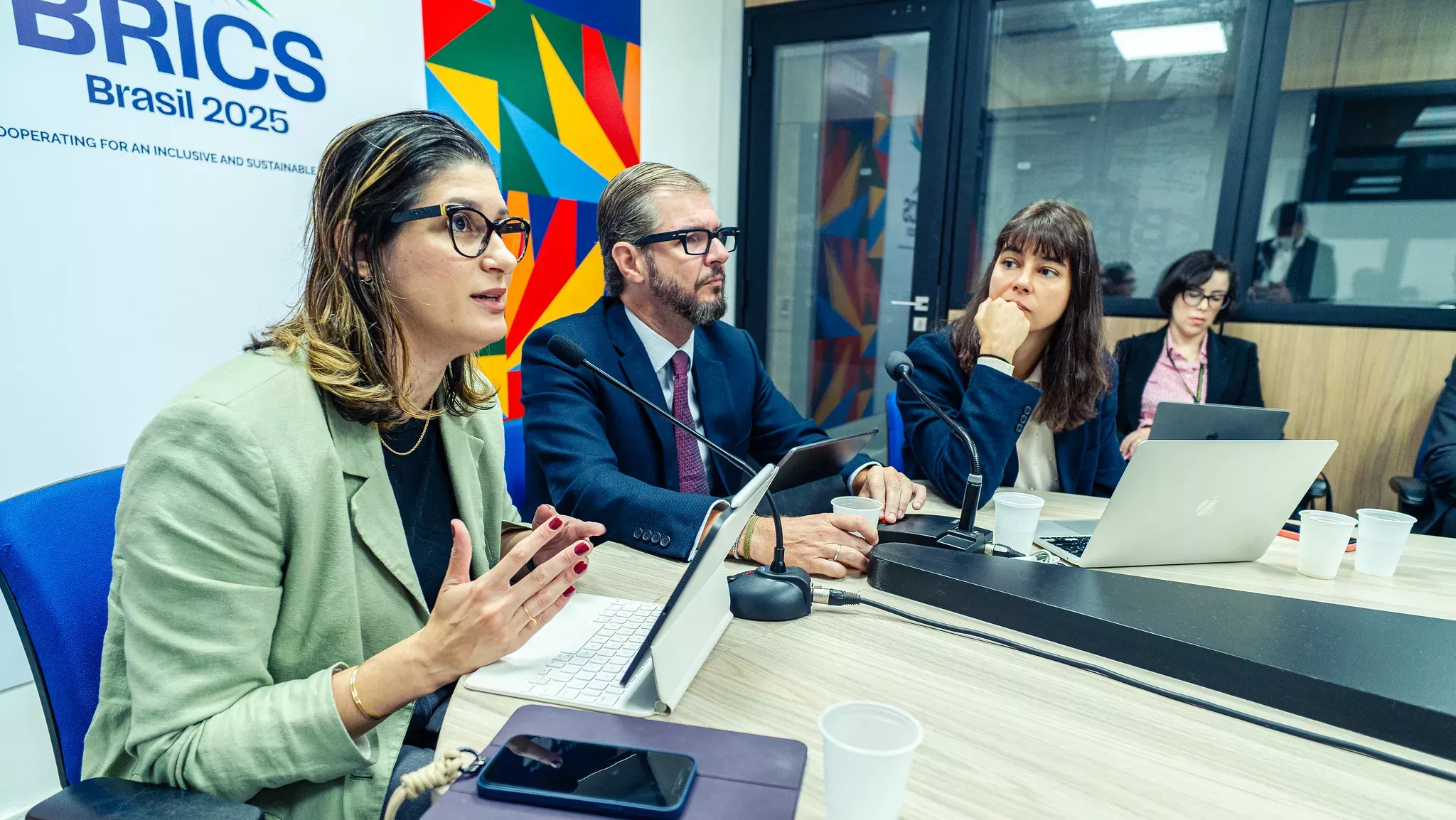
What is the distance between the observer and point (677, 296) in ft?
6.10

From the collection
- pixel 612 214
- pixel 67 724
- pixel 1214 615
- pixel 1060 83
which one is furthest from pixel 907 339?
pixel 67 724

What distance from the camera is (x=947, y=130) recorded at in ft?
12.1

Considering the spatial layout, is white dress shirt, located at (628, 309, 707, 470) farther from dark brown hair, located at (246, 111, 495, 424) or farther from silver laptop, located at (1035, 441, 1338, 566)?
silver laptop, located at (1035, 441, 1338, 566)

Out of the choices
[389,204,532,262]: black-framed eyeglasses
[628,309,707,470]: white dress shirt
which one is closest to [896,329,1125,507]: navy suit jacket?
[628,309,707,470]: white dress shirt

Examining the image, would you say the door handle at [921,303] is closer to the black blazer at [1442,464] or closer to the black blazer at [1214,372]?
the black blazer at [1214,372]

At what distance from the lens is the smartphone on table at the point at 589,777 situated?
2.03ft

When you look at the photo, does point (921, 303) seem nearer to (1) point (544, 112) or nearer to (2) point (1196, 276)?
(2) point (1196, 276)

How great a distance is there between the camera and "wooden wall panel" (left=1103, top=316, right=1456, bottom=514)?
9.63 feet

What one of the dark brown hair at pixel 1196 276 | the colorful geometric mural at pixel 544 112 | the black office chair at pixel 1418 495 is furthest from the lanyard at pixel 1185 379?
the colorful geometric mural at pixel 544 112

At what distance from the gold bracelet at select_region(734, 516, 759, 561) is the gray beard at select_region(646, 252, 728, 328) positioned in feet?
2.53

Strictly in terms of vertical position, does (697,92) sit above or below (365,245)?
above

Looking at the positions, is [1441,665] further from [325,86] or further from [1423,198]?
[1423,198]

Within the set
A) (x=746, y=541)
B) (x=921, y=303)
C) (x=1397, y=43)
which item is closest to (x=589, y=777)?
(x=746, y=541)

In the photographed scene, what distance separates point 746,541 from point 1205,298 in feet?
8.70
